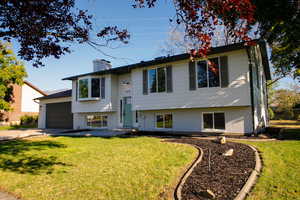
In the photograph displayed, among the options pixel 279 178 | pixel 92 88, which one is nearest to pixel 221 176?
pixel 279 178

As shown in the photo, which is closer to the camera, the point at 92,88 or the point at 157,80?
the point at 157,80

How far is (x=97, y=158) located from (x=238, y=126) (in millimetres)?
8026

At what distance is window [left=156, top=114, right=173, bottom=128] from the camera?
42.6 ft

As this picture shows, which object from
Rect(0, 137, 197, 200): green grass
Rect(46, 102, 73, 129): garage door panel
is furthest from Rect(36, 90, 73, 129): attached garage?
Rect(0, 137, 197, 200): green grass

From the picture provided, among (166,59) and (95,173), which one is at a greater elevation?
(166,59)

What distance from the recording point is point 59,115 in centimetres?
1978

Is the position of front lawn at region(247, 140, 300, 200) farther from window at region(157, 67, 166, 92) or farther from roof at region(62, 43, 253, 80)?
window at region(157, 67, 166, 92)

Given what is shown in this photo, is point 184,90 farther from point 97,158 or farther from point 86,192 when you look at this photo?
point 86,192

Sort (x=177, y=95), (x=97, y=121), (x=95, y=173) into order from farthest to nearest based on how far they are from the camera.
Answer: (x=97, y=121) → (x=177, y=95) → (x=95, y=173)

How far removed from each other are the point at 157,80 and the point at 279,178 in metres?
9.69

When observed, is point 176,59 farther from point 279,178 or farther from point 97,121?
point 97,121

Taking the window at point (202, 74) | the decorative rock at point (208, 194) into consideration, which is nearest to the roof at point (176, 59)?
the window at point (202, 74)

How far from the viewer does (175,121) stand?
1268cm

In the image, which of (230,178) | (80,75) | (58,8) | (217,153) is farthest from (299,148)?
(80,75)
